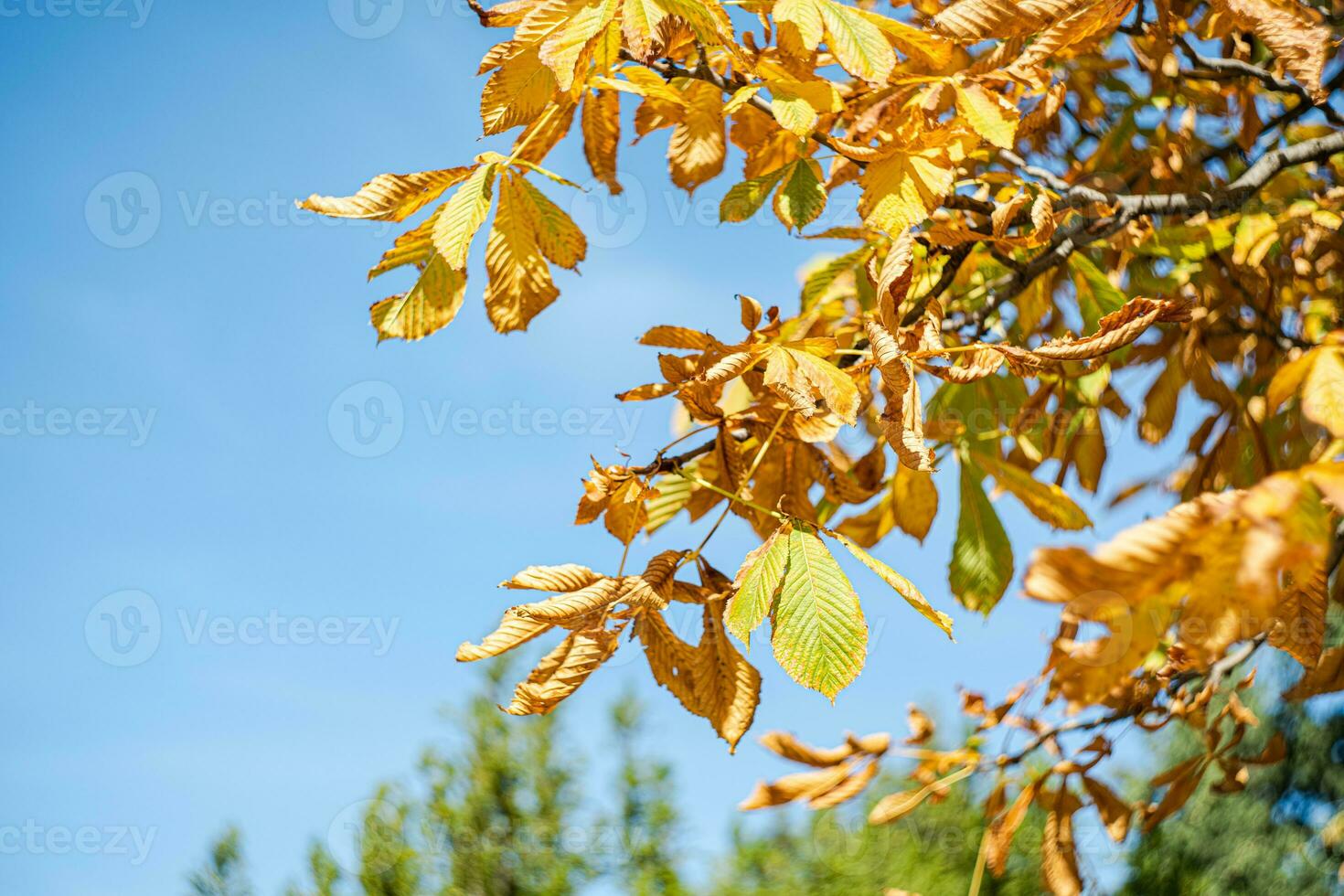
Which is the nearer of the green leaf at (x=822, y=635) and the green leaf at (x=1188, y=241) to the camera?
the green leaf at (x=822, y=635)

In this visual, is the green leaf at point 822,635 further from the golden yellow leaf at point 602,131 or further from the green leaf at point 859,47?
the golden yellow leaf at point 602,131

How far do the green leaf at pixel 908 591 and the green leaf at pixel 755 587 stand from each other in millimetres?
69

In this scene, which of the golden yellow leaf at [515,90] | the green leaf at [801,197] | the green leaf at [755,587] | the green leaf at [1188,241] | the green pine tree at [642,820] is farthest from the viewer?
the green pine tree at [642,820]

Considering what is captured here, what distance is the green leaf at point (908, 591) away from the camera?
833 mm

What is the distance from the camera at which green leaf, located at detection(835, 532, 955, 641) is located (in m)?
0.83

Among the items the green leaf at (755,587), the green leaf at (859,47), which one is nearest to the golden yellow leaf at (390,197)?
the green leaf at (859,47)

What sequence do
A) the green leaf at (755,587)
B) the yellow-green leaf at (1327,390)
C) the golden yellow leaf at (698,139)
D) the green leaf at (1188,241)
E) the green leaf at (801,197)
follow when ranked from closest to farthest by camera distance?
the yellow-green leaf at (1327,390) → the green leaf at (755,587) → the green leaf at (801,197) → the golden yellow leaf at (698,139) → the green leaf at (1188,241)

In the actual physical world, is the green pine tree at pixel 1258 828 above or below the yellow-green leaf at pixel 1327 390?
below

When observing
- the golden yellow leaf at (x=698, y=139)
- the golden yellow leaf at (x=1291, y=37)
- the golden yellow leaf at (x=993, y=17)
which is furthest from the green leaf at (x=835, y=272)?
the golden yellow leaf at (x=1291, y=37)

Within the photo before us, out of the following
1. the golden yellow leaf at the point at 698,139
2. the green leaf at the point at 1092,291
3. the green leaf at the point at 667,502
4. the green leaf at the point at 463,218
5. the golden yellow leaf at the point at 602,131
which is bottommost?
the green leaf at the point at 667,502

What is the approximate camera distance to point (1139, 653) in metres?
0.52

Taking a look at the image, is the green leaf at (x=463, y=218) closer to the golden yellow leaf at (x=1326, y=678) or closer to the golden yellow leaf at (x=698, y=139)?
the golden yellow leaf at (x=698, y=139)

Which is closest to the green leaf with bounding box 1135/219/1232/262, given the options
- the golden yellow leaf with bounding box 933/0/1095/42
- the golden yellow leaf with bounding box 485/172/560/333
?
the golden yellow leaf with bounding box 933/0/1095/42

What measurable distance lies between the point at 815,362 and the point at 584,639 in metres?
0.33
